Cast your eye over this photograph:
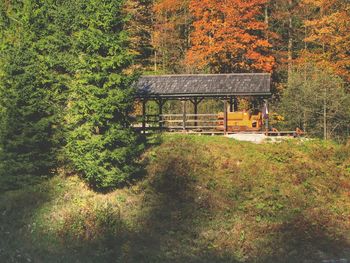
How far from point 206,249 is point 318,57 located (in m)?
24.5

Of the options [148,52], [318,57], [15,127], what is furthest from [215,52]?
[15,127]

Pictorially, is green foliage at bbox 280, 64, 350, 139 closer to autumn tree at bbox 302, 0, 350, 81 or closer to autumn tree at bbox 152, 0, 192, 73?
autumn tree at bbox 302, 0, 350, 81

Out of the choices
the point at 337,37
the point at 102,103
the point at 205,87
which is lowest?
the point at 102,103

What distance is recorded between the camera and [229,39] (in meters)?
37.9

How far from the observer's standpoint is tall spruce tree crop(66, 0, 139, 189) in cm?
2095

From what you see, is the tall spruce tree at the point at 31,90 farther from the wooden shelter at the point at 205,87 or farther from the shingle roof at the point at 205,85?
the shingle roof at the point at 205,85

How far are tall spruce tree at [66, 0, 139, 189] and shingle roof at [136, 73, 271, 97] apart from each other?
794cm

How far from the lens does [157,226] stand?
18781 mm

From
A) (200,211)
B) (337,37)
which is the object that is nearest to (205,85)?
(337,37)

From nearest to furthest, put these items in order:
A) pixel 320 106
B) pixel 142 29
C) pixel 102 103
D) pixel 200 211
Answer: pixel 200 211 < pixel 102 103 < pixel 320 106 < pixel 142 29

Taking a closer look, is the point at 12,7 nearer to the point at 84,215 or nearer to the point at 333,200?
the point at 84,215

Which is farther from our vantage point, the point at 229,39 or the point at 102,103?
the point at 229,39

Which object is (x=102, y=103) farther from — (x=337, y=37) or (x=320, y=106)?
(x=337, y=37)

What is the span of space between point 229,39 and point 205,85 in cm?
937
